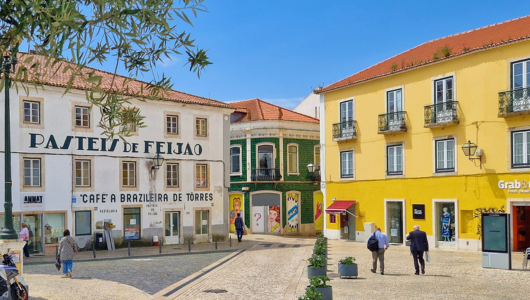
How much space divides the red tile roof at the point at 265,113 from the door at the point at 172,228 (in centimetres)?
1331

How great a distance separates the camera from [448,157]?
29.0m

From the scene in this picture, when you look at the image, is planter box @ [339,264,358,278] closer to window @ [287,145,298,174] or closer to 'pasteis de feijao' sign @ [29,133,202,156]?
'pasteis de feijao' sign @ [29,133,202,156]

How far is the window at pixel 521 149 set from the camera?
993 inches

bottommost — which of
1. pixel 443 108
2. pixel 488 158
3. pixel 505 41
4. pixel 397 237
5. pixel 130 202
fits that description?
pixel 397 237

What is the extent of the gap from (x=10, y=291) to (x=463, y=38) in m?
25.5

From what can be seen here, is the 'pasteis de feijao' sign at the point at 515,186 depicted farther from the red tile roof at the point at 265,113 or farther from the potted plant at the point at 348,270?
the red tile roof at the point at 265,113

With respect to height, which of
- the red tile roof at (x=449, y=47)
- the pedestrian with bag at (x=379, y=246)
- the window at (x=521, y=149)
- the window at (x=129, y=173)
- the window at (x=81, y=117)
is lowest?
the pedestrian with bag at (x=379, y=246)

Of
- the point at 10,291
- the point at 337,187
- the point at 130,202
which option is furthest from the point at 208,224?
the point at 10,291

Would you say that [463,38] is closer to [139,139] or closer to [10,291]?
[139,139]

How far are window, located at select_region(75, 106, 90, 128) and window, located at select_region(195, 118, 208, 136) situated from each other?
632cm

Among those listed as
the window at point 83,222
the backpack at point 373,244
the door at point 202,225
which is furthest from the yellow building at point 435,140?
the window at point 83,222

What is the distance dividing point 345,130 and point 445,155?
700 centimetres

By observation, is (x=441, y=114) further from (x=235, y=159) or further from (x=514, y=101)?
(x=235, y=159)

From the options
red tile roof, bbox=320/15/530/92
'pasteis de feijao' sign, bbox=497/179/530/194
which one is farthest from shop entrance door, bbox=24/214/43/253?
'pasteis de feijao' sign, bbox=497/179/530/194
